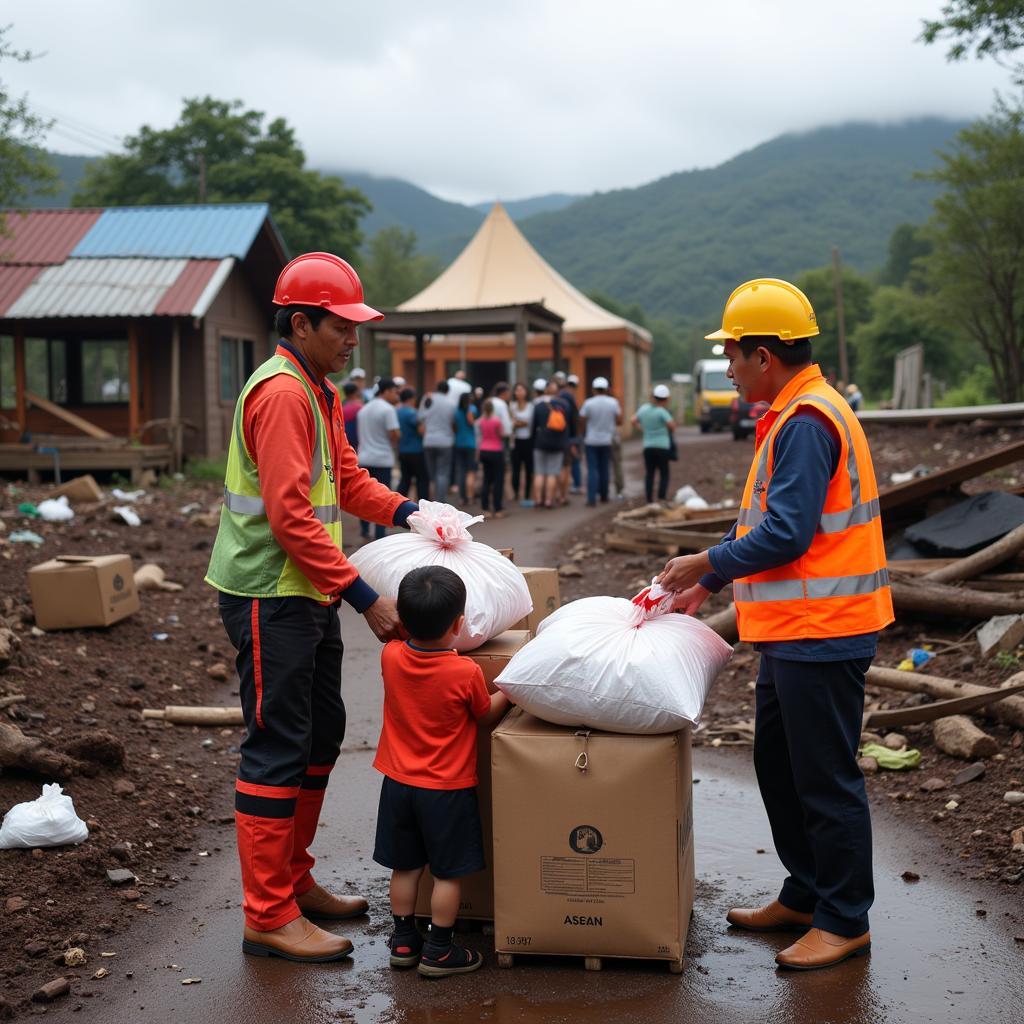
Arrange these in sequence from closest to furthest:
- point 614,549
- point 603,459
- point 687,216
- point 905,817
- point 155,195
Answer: point 905,817 → point 614,549 → point 603,459 → point 155,195 → point 687,216

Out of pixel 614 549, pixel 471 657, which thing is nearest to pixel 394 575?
pixel 471 657

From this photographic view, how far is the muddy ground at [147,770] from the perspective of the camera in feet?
13.0

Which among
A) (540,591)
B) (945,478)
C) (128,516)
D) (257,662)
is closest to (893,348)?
(128,516)

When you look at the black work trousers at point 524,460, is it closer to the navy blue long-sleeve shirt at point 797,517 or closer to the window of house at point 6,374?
the window of house at point 6,374

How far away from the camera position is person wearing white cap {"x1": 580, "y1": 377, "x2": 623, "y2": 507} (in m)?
16.2

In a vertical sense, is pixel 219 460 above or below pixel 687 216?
below

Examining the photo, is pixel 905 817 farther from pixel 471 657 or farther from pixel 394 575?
pixel 394 575

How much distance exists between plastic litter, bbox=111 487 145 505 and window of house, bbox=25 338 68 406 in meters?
4.53

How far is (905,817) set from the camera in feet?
15.7

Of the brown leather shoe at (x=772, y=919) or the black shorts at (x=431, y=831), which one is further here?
the brown leather shoe at (x=772, y=919)

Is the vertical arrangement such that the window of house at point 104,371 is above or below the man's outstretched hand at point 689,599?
above

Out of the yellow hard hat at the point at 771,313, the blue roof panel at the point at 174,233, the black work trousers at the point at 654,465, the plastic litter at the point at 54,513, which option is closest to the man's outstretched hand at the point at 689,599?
the yellow hard hat at the point at 771,313

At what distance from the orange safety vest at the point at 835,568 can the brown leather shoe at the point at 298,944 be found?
A: 5.31ft

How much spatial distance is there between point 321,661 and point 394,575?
38cm
